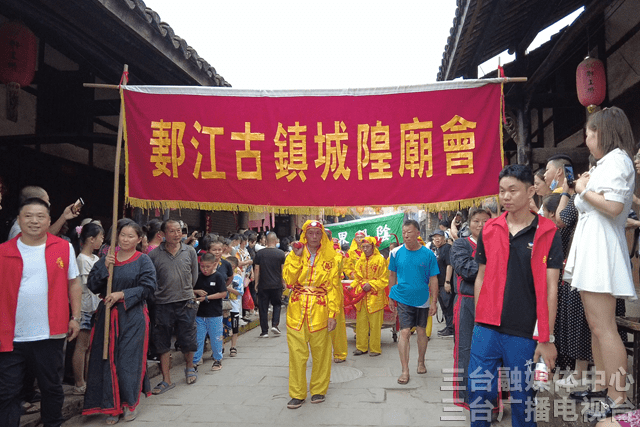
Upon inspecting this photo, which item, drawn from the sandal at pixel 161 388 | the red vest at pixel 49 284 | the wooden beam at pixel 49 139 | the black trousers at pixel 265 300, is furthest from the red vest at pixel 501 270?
the black trousers at pixel 265 300

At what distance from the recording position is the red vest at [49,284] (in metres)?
3.76

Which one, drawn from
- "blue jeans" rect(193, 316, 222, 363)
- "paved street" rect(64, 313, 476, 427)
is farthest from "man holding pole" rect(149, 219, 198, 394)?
"blue jeans" rect(193, 316, 222, 363)

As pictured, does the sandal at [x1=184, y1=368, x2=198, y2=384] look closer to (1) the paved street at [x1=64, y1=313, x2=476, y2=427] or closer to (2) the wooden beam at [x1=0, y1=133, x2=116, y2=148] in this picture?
(1) the paved street at [x1=64, y1=313, x2=476, y2=427]

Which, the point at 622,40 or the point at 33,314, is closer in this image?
the point at 33,314

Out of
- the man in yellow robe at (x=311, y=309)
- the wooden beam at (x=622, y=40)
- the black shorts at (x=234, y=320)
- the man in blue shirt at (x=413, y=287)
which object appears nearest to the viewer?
the man in yellow robe at (x=311, y=309)

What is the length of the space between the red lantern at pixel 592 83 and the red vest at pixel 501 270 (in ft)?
15.2

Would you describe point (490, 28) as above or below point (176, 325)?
above

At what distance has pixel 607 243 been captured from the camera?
3.14 m

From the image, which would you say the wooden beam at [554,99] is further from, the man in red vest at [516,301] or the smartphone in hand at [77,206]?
the smartphone in hand at [77,206]

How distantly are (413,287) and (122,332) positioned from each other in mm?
3511

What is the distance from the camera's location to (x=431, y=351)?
25.8 feet

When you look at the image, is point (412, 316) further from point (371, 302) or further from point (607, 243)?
point (607, 243)

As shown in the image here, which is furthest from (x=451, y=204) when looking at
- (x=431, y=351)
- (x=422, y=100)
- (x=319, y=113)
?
(x=431, y=351)

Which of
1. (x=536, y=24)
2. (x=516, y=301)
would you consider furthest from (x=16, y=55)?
(x=536, y=24)
